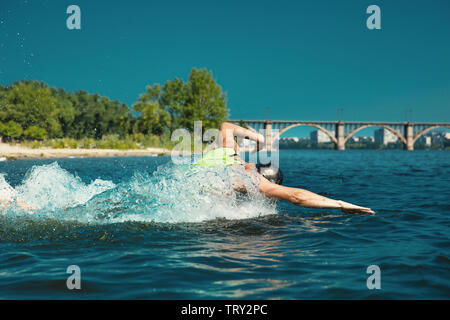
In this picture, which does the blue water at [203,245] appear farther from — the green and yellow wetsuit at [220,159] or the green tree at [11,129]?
the green tree at [11,129]

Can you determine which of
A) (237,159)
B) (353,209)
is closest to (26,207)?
(237,159)

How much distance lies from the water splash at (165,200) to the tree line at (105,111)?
5444 centimetres

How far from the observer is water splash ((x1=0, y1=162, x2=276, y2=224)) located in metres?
6.25

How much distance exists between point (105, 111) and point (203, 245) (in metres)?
80.6

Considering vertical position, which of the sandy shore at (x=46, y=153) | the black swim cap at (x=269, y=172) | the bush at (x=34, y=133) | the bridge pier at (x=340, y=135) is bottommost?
the black swim cap at (x=269, y=172)

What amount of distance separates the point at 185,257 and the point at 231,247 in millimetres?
668

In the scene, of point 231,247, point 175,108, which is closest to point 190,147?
A: point 175,108

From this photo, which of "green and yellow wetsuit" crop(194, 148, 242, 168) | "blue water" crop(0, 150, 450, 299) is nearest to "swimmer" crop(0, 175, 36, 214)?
"blue water" crop(0, 150, 450, 299)

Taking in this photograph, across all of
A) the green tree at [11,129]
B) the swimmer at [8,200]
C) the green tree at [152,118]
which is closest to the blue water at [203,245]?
the swimmer at [8,200]

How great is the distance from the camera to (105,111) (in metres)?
79.8

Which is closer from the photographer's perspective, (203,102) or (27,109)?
(27,109)

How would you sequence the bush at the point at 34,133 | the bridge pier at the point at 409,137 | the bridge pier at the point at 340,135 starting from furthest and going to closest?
the bridge pier at the point at 409,137, the bridge pier at the point at 340,135, the bush at the point at 34,133

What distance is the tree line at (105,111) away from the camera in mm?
57719

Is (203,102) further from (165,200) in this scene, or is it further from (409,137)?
(409,137)
